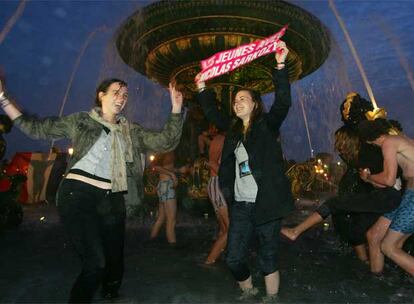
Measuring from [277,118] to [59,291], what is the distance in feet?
8.97

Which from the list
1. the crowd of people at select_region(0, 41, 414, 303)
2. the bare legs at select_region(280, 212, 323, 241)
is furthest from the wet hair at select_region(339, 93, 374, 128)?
the bare legs at select_region(280, 212, 323, 241)

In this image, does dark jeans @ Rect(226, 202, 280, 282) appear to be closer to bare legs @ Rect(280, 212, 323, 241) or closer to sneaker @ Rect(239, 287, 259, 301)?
sneaker @ Rect(239, 287, 259, 301)

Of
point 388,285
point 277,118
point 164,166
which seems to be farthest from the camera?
point 164,166

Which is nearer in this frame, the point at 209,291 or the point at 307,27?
the point at 209,291

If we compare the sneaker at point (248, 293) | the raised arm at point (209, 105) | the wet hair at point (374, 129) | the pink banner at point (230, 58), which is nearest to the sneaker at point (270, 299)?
the sneaker at point (248, 293)

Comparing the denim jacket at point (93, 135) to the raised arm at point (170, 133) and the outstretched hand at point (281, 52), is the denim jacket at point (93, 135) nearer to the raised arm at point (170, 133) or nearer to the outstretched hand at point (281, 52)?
the raised arm at point (170, 133)

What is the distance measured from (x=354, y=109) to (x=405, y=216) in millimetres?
1814

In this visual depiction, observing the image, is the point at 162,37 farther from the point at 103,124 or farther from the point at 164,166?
the point at 103,124

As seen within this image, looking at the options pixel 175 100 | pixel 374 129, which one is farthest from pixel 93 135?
pixel 374 129

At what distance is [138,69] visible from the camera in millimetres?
8852

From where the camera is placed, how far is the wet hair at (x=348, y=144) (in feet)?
15.1

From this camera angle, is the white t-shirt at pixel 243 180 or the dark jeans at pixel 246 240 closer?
the dark jeans at pixel 246 240

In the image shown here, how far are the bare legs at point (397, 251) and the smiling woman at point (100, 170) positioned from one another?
2523mm

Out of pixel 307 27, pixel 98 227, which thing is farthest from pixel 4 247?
pixel 307 27
